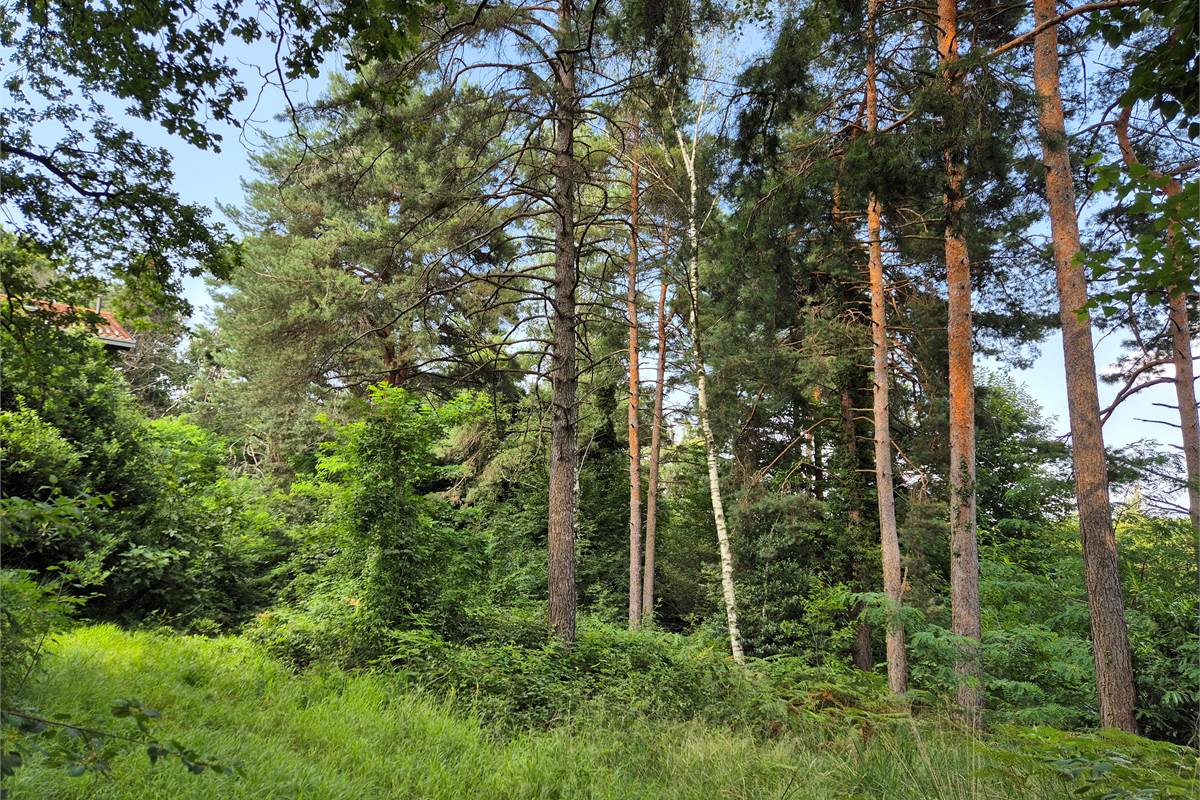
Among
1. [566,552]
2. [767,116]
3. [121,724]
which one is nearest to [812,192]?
[767,116]

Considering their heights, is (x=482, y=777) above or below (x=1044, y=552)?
below

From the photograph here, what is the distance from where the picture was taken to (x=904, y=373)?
11469mm

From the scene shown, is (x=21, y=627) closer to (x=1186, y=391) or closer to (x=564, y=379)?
(x=564, y=379)

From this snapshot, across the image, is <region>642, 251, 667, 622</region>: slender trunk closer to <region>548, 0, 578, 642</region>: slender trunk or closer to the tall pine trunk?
the tall pine trunk

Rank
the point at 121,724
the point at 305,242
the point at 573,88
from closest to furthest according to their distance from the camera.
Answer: the point at 121,724 → the point at 573,88 → the point at 305,242

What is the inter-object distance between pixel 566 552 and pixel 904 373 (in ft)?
26.9

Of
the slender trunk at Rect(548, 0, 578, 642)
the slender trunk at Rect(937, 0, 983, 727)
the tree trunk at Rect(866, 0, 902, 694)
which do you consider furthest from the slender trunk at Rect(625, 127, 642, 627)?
the slender trunk at Rect(937, 0, 983, 727)

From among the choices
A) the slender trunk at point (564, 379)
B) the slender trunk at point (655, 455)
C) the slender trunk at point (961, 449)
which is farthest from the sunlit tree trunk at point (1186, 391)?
the slender trunk at point (564, 379)

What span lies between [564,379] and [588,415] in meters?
→ 2.15

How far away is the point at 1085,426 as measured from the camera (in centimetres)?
614

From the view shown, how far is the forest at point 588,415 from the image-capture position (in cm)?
329

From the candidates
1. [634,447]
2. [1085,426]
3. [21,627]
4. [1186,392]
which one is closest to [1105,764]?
[1085,426]

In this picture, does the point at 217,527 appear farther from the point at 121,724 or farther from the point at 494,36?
the point at 494,36

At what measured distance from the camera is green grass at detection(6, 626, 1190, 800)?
300 cm
